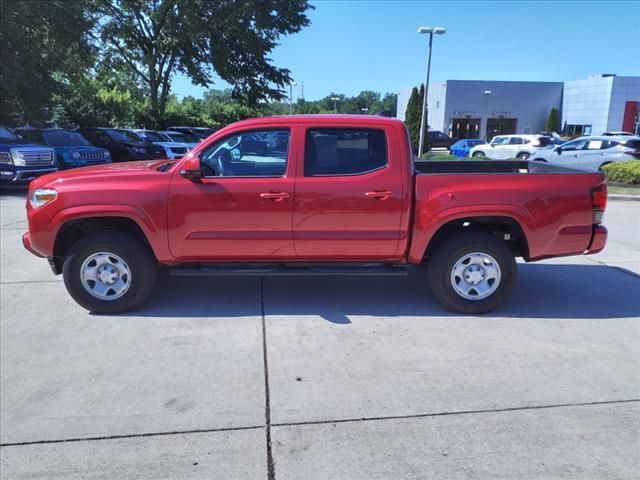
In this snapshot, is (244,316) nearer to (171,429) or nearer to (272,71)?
(171,429)

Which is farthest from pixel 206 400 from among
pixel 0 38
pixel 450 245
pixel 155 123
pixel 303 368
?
pixel 155 123

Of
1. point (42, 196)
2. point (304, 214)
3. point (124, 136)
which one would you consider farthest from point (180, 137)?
point (304, 214)

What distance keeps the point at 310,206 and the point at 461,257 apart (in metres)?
1.51

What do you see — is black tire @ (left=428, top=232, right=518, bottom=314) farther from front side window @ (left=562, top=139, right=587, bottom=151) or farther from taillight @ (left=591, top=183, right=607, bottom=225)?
front side window @ (left=562, top=139, right=587, bottom=151)

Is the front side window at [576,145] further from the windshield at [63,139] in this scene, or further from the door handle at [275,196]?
the door handle at [275,196]

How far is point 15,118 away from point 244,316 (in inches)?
688

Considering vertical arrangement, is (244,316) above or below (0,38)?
below

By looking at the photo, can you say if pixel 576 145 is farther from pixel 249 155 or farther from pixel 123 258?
pixel 123 258

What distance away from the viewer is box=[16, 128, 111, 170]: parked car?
48.5ft

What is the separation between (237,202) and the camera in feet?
15.2

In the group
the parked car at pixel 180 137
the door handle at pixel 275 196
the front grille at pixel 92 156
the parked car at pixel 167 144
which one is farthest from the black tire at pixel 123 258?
the parked car at pixel 180 137

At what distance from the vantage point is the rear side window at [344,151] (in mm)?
4730

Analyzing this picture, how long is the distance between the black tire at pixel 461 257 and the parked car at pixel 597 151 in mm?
13720

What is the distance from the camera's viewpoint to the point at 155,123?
101ft
